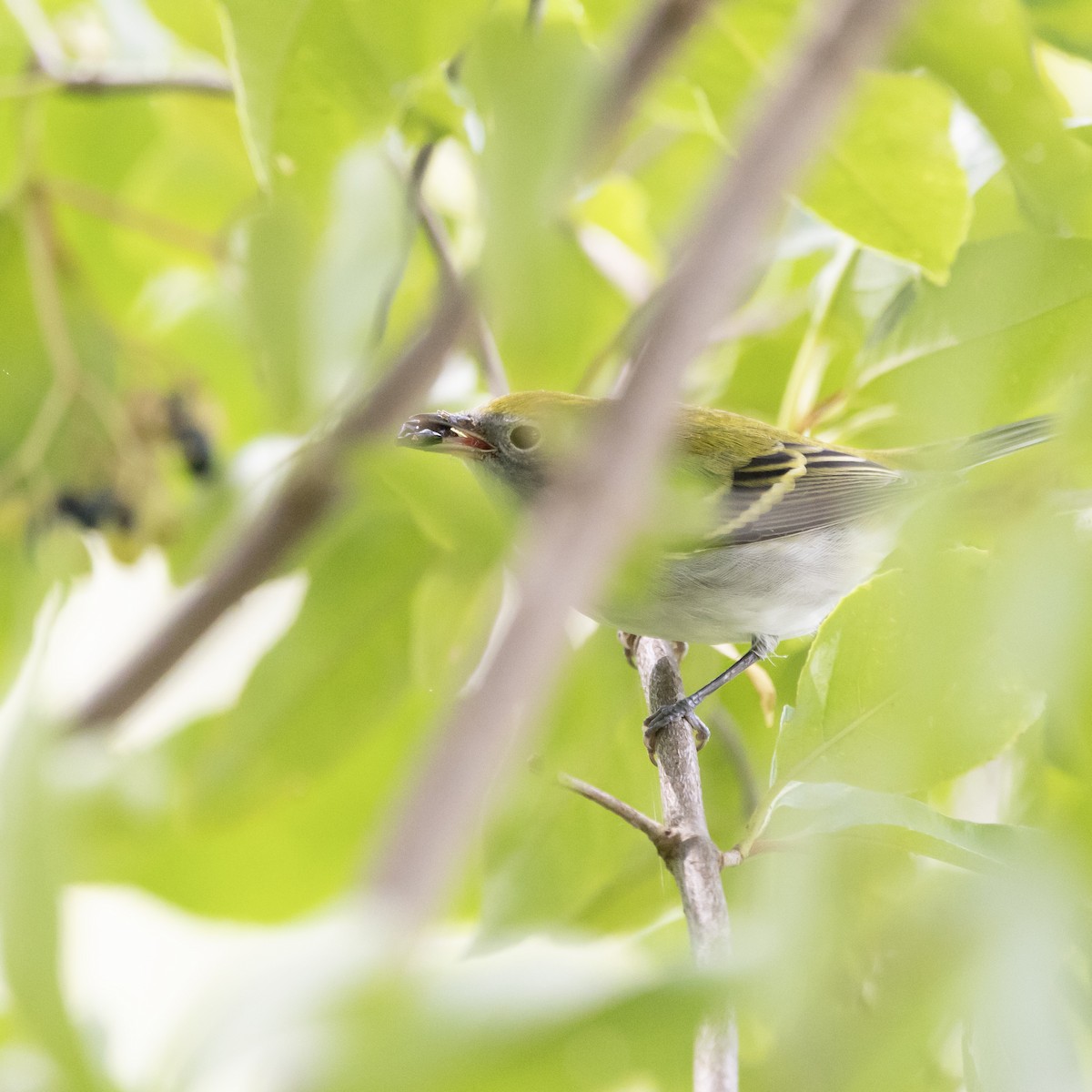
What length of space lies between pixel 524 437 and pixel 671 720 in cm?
58

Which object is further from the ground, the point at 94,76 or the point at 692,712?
the point at 94,76

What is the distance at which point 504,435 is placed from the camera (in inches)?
54.6

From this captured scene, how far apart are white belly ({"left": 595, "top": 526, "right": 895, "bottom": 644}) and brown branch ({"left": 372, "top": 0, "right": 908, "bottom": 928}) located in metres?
0.70

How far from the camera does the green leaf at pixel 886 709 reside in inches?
23.9

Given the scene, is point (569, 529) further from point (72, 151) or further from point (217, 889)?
point (72, 151)

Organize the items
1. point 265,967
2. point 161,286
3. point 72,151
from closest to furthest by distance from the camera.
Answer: point 265,967 → point 72,151 → point 161,286

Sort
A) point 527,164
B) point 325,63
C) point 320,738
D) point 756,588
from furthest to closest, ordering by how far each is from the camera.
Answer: point 756,588
point 320,738
point 325,63
point 527,164

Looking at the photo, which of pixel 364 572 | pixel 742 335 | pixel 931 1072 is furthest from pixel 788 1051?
pixel 742 335

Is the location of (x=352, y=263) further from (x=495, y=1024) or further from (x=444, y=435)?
(x=495, y=1024)

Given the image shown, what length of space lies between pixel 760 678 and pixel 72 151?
0.95 m

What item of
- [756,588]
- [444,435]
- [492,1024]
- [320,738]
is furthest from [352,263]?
[492,1024]

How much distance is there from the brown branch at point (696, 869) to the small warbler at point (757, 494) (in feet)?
0.88

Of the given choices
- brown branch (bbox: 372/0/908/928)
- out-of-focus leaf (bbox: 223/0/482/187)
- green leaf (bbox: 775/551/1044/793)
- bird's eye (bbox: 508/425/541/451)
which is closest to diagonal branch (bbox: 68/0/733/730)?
bird's eye (bbox: 508/425/541/451)

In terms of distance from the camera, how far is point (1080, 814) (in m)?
0.62
